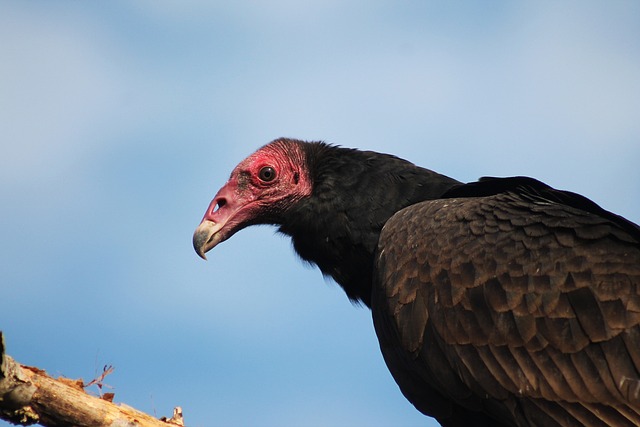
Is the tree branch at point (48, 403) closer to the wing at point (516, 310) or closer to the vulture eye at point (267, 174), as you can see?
the wing at point (516, 310)

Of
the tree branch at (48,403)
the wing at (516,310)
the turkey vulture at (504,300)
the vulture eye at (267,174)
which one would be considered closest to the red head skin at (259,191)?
the vulture eye at (267,174)

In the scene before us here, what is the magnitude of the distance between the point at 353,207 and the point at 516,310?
2085 millimetres

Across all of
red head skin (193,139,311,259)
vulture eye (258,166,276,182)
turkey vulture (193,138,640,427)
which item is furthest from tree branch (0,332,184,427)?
vulture eye (258,166,276,182)

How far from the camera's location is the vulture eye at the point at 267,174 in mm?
8187

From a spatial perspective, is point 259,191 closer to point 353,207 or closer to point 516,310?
point 353,207

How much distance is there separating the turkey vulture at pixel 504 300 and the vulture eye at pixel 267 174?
3.91 ft

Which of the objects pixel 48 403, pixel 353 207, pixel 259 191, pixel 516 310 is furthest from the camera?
pixel 259 191

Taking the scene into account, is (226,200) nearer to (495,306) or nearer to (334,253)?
(334,253)

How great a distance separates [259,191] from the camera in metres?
8.17

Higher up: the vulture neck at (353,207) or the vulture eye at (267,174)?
the vulture eye at (267,174)

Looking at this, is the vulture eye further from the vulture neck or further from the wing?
the wing

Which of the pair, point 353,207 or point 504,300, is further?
point 353,207

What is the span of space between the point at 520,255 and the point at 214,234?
306 centimetres

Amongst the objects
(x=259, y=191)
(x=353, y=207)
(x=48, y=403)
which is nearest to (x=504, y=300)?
(x=353, y=207)
